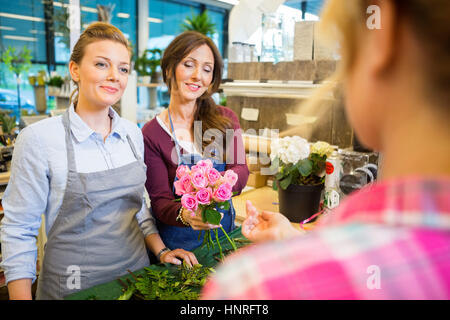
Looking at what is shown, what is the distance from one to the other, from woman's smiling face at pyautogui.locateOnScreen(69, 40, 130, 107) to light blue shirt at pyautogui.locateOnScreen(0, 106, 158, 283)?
12cm

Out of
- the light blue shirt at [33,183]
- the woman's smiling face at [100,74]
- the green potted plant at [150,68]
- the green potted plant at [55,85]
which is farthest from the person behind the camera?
the green potted plant at [150,68]

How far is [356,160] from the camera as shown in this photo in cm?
218

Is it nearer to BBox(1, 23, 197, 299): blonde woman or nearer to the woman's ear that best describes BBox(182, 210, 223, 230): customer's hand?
BBox(1, 23, 197, 299): blonde woman

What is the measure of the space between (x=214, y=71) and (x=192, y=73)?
0.56ft

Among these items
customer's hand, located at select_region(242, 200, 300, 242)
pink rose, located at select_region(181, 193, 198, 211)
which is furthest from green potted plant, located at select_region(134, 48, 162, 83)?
customer's hand, located at select_region(242, 200, 300, 242)

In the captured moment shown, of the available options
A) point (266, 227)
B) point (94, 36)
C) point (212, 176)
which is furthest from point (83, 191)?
point (266, 227)

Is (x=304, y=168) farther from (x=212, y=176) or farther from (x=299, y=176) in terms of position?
(x=212, y=176)

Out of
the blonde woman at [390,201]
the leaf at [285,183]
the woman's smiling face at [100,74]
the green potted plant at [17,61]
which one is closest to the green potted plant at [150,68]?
the green potted plant at [17,61]

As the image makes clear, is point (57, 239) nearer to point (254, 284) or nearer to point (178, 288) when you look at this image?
point (178, 288)

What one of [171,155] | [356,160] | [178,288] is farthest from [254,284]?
[356,160]

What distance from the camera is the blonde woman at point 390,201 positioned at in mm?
376

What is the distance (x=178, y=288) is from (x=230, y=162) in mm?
1020

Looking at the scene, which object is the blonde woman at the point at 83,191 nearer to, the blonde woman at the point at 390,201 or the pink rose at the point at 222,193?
the pink rose at the point at 222,193

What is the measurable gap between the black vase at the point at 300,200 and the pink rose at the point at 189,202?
0.90m
